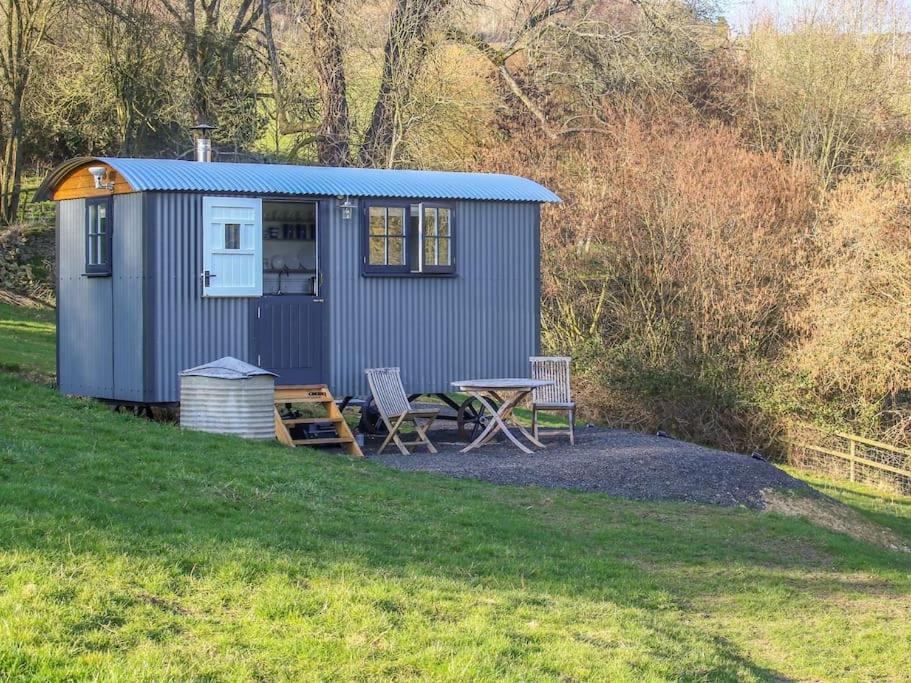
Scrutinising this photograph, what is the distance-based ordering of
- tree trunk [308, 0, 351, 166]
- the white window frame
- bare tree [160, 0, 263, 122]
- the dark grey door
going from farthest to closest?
tree trunk [308, 0, 351, 166] < bare tree [160, 0, 263, 122] < the dark grey door < the white window frame

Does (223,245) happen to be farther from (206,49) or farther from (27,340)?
(206,49)

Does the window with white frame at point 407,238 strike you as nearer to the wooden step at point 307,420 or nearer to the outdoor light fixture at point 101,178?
the wooden step at point 307,420

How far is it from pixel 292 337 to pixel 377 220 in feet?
5.23

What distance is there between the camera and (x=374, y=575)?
20.9 feet

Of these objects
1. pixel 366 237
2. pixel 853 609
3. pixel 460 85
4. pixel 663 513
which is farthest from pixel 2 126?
pixel 853 609

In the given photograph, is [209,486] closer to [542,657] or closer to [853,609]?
[542,657]

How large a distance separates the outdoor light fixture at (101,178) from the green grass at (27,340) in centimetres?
386

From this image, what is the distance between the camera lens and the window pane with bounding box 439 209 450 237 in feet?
44.8

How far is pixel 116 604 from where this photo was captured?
5129mm

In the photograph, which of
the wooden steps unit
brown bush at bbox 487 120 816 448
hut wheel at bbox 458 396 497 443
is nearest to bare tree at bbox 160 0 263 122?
brown bush at bbox 487 120 816 448

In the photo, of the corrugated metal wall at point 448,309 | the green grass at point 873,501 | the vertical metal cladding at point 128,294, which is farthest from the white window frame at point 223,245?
the green grass at point 873,501

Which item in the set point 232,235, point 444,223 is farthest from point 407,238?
point 232,235

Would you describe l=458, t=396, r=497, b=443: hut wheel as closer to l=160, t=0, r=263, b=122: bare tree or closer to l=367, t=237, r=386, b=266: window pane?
l=367, t=237, r=386, b=266: window pane

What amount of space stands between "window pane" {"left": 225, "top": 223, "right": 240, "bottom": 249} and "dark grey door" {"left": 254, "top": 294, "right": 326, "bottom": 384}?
630 mm
